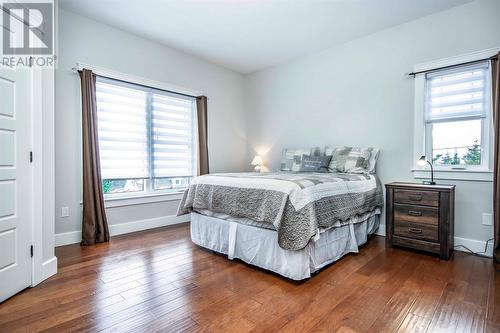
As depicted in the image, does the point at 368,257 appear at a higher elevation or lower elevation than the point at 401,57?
lower

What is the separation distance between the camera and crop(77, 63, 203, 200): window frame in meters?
3.21

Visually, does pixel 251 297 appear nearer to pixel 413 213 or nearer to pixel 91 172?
pixel 413 213

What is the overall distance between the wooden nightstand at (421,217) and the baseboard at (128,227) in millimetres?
2955

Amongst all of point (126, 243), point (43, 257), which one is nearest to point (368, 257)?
point (126, 243)

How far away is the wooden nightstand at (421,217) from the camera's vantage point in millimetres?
2465

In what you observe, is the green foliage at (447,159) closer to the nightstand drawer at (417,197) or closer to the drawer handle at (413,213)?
the nightstand drawer at (417,197)

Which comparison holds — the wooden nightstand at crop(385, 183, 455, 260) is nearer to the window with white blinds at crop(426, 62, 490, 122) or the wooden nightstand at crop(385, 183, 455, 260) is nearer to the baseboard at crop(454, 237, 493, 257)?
the baseboard at crop(454, 237, 493, 257)

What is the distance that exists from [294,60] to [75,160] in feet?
11.5

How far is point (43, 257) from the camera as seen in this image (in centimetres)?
204

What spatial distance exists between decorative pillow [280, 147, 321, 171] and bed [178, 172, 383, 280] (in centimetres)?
85

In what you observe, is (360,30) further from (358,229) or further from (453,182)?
(358,229)

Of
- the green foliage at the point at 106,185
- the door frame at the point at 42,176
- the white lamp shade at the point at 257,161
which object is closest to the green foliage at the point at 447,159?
the white lamp shade at the point at 257,161

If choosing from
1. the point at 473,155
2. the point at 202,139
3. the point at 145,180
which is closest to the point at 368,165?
the point at 473,155

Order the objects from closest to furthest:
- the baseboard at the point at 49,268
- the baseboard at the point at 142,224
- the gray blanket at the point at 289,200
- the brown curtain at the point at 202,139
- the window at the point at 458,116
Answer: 1. the gray blanket at the point at 289,200
2. the baseboard at the point at 49,268
3. the window at the point at 458,116
4. the baseboard at the point at 142,224
5. the brown curtain at the point at 202,139
